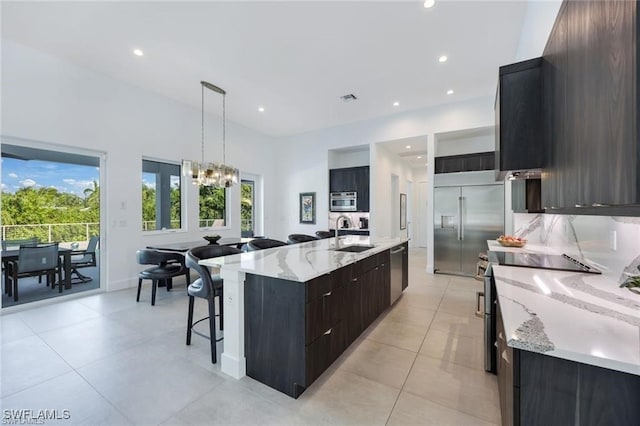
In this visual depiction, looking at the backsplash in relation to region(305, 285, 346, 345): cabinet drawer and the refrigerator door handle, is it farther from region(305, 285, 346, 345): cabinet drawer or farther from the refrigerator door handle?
the refrigerator door handle

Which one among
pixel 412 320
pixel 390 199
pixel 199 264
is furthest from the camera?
pixel 390 199

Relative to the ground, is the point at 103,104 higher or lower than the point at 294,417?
higher

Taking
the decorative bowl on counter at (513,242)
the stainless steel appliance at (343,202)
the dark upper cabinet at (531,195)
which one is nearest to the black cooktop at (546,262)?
the dark upper cabinet at (531,195)

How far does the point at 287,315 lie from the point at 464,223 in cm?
477

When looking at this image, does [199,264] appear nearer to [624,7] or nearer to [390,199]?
[624,7]

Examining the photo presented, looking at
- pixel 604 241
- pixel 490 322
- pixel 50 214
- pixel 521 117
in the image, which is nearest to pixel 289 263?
pixel 490 322

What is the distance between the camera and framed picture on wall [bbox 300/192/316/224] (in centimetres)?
725

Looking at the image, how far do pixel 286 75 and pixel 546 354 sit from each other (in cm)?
460

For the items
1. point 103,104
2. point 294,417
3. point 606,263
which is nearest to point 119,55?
point 103,104

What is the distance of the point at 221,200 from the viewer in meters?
6.49

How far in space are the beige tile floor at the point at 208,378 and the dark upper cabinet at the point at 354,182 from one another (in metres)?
3.57

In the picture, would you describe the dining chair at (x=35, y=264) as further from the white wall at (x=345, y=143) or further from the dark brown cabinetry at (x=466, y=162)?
the dark brown cabinetry at (x=466, y=162)

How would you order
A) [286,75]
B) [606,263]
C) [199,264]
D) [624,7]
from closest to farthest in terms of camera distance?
[624,7] → [606,263] → [199,264] → [286,75]

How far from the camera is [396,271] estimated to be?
3.75 m
